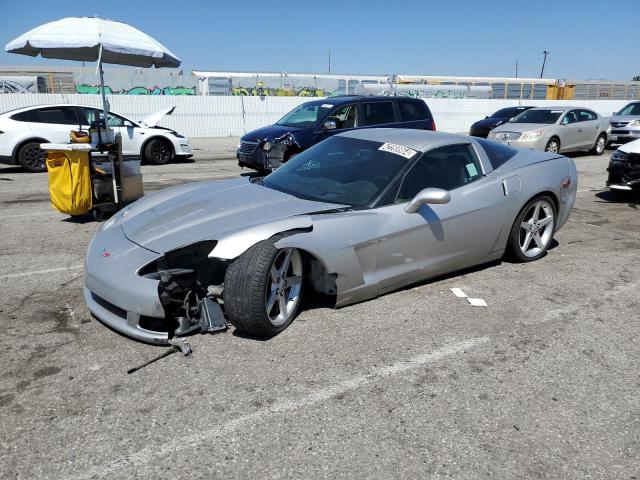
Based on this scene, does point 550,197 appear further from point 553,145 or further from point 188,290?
point 553,145

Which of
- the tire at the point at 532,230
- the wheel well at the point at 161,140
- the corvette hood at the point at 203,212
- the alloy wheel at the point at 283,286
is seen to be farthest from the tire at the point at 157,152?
the alloy wheel at the point at 283,286

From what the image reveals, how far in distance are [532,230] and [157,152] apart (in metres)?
9.91

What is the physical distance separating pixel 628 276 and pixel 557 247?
990 mm

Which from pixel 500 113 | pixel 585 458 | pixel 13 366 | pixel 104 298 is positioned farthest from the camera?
pixel 500 113

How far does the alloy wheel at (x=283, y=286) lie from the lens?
138 inches

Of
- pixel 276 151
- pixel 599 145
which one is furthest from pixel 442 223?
pixel 599 145

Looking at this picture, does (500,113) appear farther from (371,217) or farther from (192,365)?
(192,365)

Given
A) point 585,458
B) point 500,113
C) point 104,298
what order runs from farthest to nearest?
point 500,113 < point 104,298 < point 585,458

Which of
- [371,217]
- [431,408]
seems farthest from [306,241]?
[431,408]

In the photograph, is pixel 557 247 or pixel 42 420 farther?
pixel 557 247

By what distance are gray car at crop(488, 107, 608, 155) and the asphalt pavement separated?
10.3 m

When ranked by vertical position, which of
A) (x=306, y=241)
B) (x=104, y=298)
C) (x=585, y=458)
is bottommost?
(x=585, y=458)

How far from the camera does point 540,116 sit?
15.0 meters

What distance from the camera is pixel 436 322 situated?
389 centimetres
